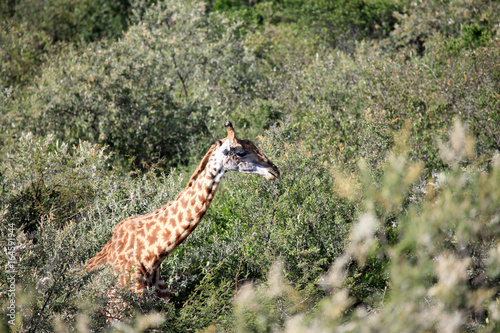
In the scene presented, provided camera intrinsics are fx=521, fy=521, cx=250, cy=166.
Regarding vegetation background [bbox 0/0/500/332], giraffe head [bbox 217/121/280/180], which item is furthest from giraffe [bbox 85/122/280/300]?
vegetation background [bbox 0/0/500/332]

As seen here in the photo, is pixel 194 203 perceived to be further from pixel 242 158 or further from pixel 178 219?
pixel 242 158

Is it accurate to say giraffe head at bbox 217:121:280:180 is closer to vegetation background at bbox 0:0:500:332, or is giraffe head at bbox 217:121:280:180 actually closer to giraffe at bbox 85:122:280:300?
giraffe at bbox 85:122:280:300

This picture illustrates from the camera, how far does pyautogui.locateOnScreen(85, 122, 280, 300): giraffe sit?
6180 millimetres

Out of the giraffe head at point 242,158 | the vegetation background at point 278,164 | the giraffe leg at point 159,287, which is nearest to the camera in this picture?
the vegetation background at point 278,164

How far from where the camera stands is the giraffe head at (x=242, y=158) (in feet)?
20.1

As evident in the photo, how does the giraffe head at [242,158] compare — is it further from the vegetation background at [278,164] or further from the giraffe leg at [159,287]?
the giraffe leg at [159,287]

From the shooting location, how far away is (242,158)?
6.22 meters

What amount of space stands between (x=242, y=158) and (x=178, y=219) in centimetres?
108

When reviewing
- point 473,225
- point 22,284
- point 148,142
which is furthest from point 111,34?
point 473,225

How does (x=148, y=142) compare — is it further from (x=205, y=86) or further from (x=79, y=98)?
(x=205, y=86)

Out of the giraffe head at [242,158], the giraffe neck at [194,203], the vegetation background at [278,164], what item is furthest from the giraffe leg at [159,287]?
the giraffe head at [242,158]

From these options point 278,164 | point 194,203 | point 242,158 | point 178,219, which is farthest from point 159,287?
point 278,164

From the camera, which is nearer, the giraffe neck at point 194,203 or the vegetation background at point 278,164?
the vegetation background at point 278,164

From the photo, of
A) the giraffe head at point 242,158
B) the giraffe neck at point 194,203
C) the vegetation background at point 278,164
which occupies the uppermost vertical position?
the giraffe head at point 242,158
